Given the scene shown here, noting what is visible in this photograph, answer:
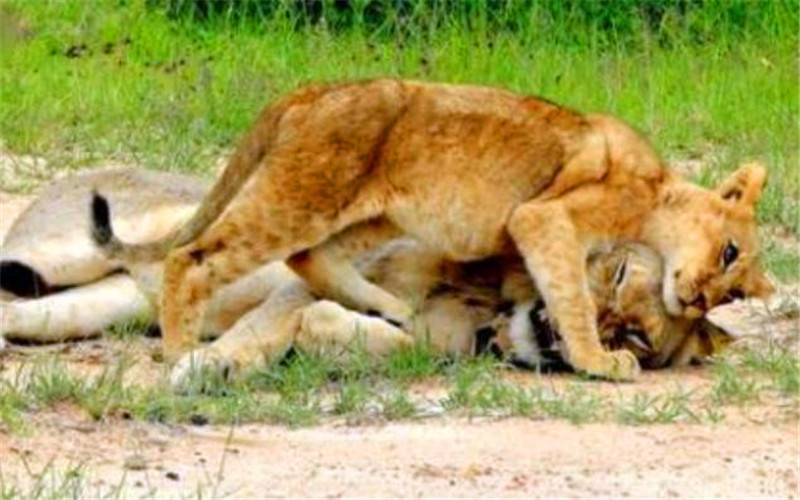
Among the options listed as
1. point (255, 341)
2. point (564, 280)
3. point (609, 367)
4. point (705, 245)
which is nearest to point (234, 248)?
point (255, 341)

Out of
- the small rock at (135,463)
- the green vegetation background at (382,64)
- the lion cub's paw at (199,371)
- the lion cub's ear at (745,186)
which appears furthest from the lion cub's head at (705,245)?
the green vegetation background at (382,64)

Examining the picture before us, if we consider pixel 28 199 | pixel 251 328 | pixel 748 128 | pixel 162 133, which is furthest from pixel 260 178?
pixel 748 128

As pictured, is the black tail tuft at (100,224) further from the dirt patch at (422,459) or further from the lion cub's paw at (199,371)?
the dirt patch at (422,459)

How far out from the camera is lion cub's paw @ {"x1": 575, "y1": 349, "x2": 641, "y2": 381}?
22.2ft

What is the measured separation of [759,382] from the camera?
6832 millimetres

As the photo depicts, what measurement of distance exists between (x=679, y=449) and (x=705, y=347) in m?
0.98

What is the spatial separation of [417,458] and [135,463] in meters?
0.62

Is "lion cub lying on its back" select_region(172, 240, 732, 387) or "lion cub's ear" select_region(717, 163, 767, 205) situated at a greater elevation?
"lion cub's ear" select_region(717, 163, 767, 205)

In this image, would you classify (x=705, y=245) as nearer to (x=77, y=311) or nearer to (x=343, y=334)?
(x=343, y=334)

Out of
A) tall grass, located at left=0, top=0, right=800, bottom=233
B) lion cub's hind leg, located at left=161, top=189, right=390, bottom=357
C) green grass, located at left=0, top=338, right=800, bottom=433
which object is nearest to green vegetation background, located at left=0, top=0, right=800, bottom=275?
tall grass, located at left=0, top=0, right=800, bottom=233

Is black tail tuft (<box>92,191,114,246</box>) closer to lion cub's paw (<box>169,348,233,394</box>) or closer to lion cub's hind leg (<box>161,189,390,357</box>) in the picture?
lion cub's hind leg (<box>161,189,390,357</box>)

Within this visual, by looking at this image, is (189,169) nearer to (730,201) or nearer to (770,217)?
(770,217)

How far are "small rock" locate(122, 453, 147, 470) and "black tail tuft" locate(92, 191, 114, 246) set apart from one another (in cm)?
150

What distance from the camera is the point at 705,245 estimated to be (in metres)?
6.95
